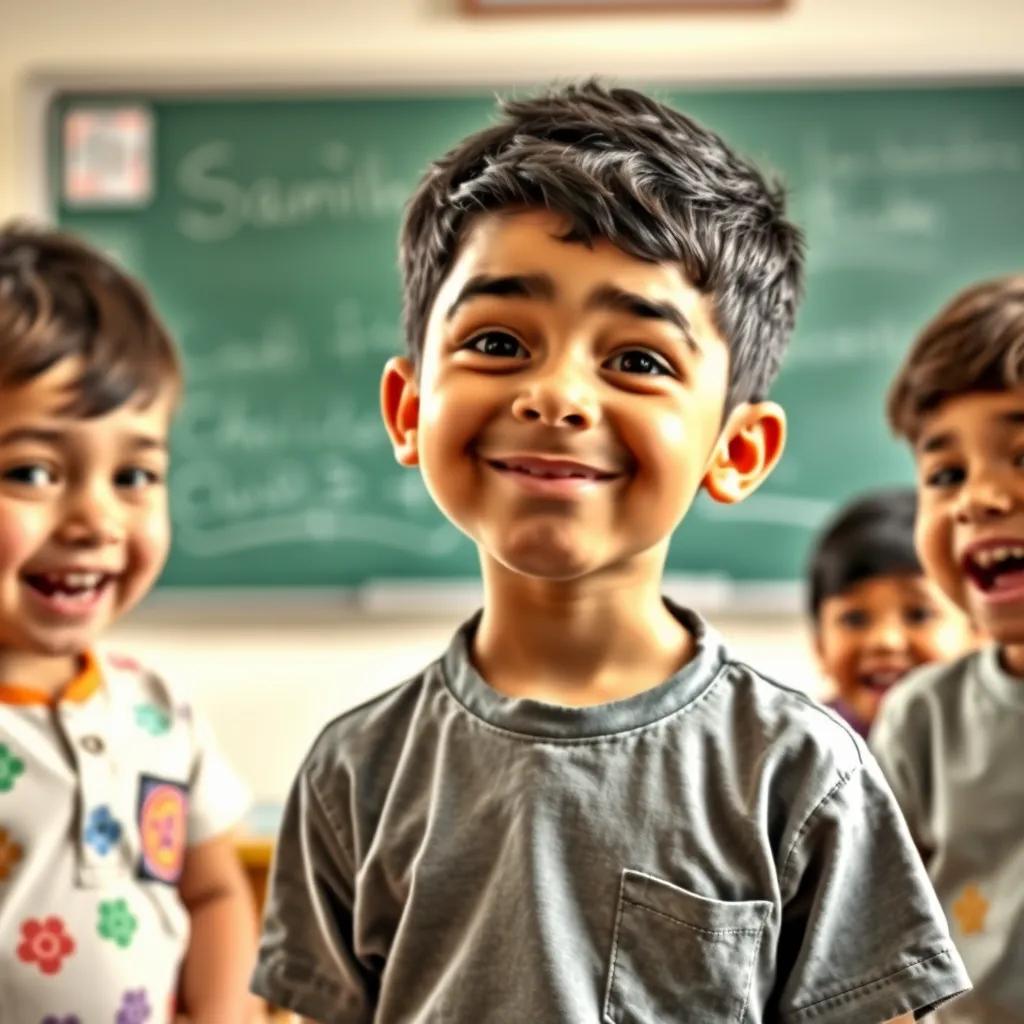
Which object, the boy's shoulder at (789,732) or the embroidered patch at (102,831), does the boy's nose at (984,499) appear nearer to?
the boy's shoulder at (789,732)

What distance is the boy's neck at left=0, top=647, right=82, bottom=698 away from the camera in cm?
116

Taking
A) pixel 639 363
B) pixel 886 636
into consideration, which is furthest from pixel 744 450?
pixel 886 636

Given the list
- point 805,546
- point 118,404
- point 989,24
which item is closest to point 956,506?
point 118,404

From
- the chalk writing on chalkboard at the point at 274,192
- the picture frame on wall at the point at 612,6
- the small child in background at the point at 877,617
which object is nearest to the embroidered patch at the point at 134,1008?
the small child in background at the point at 877,617

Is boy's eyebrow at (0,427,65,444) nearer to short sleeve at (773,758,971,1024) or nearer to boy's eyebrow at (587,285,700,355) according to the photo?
boy's eyebrow at (587,285,700,355)

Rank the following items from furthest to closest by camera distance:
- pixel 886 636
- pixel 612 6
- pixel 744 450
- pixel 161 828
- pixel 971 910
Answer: pixel 612 6, pixel 886 636, pixel 161 828, pixel 971 910, pixel 744 450

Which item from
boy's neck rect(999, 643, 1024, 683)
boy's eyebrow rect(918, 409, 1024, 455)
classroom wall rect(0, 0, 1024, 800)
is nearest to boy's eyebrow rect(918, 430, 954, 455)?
boy's eyebrow rect(918, 409, 1024, 455)

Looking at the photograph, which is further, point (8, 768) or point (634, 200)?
point (8, 768)

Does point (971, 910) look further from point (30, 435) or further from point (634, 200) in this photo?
point (30, 435)

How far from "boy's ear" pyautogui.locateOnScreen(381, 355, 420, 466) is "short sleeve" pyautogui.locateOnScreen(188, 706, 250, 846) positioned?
0.43 metres

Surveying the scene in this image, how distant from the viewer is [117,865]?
3.70 feet

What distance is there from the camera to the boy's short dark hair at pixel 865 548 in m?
1.78

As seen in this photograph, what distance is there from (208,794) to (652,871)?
532mm

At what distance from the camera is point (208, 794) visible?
123 cm
